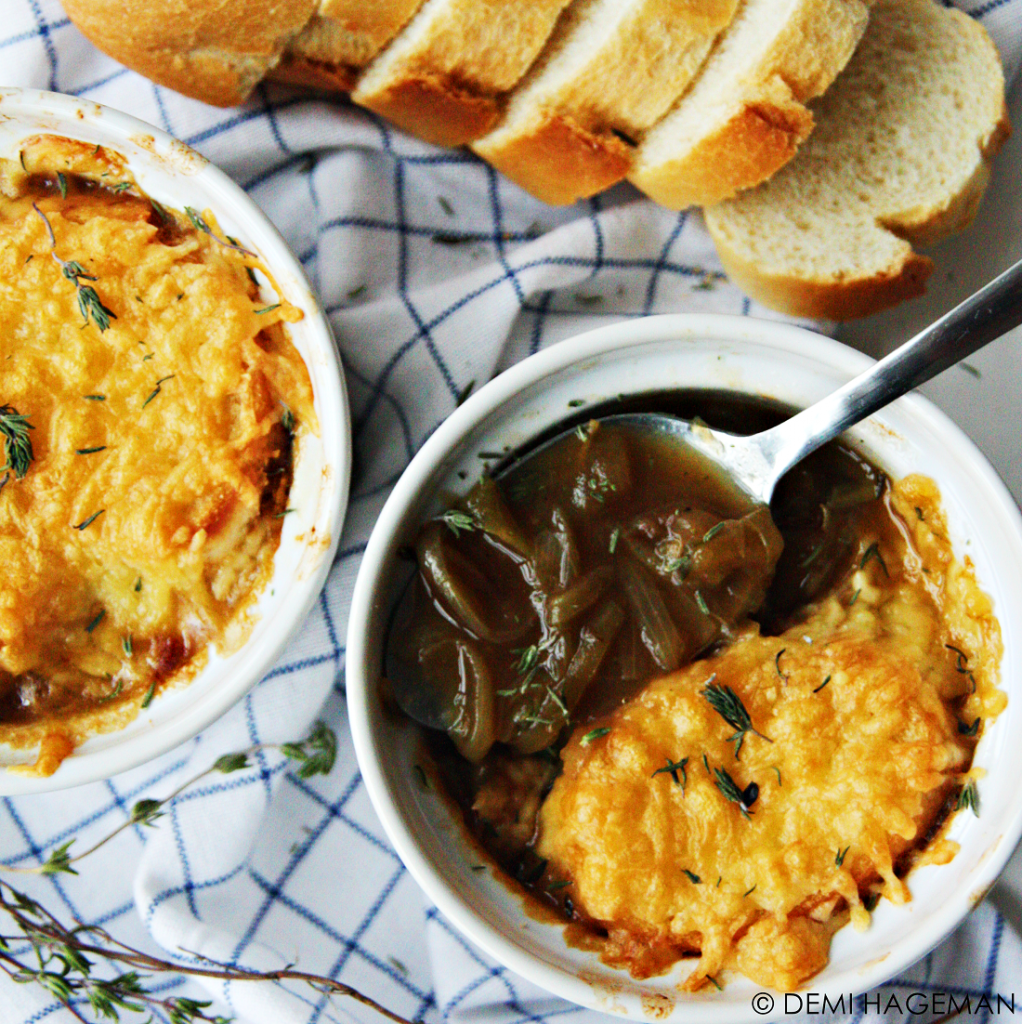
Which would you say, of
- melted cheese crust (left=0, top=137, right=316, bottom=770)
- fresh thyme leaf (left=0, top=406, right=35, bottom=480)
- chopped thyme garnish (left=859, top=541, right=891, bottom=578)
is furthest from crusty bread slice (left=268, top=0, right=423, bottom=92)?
chopped thyme garnish (left=859, top=541, right=891, bottom=578)

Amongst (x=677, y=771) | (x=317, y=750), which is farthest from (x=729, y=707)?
(x=317, y=750)

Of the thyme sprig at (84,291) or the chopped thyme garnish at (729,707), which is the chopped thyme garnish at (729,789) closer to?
the chopped thyme garnish at (729,707)

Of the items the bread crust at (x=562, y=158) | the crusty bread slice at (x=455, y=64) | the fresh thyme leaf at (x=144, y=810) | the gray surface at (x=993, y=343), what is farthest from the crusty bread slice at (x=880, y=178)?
the fresh thyme leaf at (x=144, y=810)

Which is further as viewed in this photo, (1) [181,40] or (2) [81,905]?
(2) [81,905]

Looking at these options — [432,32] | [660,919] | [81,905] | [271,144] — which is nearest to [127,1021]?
[81,905]

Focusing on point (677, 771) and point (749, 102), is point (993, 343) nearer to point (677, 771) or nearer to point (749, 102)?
point (749, 102)

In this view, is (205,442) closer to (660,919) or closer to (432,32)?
(432,32)
